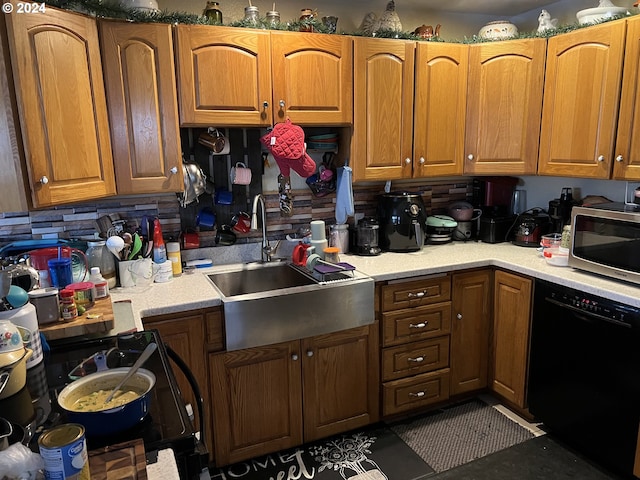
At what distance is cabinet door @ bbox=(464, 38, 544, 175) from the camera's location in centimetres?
249

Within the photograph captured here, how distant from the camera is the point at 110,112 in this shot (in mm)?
1949

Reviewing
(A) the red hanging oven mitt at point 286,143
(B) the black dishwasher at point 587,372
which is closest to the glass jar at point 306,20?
(A) the red hanging oven mitt at point 286,143

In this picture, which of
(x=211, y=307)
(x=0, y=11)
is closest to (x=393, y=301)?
(x=211, y=307)

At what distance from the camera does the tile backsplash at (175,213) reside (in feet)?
6.94

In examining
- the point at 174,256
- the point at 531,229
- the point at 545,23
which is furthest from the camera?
the point at 531,229

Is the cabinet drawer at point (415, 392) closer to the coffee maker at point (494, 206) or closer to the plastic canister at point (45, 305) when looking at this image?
the coffee maker at point (494, 206)

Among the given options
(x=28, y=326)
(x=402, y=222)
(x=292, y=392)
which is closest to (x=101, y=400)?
(x=28, y=326)

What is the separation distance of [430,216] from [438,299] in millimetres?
709

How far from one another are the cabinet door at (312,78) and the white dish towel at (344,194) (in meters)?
0.28

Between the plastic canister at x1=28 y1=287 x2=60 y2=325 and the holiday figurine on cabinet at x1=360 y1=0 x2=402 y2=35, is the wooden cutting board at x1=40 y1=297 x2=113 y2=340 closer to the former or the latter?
the plastic canister at x1=28 y1=287 x2=60 y2=325

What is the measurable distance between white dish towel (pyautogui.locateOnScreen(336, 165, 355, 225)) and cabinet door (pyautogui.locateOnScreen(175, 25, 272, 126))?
564 millimetres

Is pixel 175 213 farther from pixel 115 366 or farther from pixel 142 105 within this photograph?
pixel 115 366

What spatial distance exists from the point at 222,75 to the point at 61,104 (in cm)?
68

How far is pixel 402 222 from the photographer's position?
2.61 m
